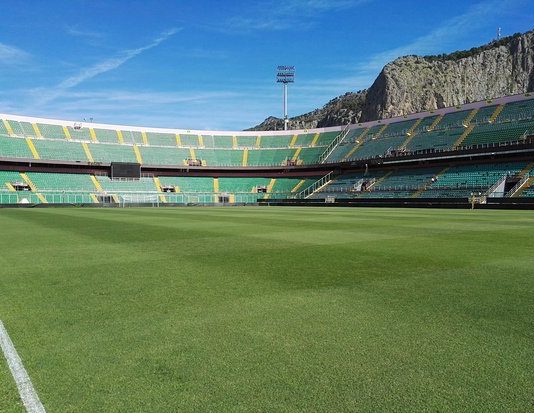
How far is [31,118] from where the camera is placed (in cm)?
7012

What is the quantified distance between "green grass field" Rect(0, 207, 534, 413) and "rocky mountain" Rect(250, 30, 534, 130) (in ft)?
418

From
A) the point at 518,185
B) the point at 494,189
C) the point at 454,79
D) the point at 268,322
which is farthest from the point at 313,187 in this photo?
the point at 454,79

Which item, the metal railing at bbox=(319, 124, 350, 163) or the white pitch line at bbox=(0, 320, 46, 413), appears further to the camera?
the metal railing at bbox=(319, 124, 350, 163)

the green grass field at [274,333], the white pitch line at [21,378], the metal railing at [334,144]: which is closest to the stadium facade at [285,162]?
the metal railing at [334,144]

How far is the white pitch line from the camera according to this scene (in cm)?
323

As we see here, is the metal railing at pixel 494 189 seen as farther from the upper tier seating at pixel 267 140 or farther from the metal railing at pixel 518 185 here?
the upper tier seating at pixel 267 140

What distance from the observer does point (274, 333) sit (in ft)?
15.8

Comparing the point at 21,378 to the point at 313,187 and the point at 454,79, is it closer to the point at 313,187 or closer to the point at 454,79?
the point at 313,187

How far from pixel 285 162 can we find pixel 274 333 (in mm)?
75176

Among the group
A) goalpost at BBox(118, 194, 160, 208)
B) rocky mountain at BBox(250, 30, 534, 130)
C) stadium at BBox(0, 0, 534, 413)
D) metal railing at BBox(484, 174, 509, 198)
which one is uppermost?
rocky mountain at BBox(250, 30, 534, 130)

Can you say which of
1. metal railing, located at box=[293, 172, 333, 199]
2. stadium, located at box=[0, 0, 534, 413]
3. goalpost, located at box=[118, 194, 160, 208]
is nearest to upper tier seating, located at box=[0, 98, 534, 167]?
metal railing, located at box=[293, 172, 333, 199]

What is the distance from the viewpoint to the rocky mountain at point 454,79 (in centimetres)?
11912

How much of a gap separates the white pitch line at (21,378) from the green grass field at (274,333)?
0.06 metres

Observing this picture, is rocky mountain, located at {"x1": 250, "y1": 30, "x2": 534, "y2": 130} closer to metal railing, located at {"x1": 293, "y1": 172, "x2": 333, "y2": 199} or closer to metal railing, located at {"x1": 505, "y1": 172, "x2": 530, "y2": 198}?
metal railing, located at {"x1": 293, "y1": 172, "x2": 333, "y2": 199}
